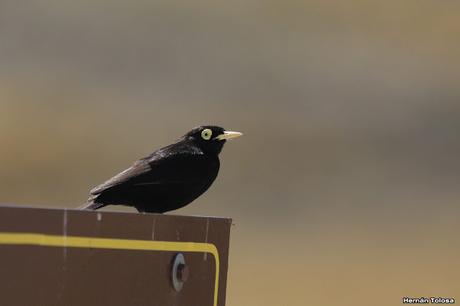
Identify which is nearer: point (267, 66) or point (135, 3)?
point (267, 66)

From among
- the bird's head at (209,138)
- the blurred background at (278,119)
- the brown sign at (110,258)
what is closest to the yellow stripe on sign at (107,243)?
the brown sign at (110,258)

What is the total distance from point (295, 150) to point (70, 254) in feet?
120

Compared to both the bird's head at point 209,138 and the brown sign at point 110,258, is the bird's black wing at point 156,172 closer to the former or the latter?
the bird's head at point 209,138

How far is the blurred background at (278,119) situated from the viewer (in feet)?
93.1

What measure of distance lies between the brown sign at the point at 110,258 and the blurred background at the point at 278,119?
1633 centimetres

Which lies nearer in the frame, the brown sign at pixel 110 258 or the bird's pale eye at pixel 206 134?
the brown sign at pixel 110 258

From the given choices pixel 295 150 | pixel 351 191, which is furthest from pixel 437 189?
pixel 295 150

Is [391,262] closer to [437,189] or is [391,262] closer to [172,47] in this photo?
[437,189]

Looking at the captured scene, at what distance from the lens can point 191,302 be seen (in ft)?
16.1

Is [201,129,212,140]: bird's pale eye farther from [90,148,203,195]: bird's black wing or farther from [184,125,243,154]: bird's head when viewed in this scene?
[90,148,203,195]: bird's black wing

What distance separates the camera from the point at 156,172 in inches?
266

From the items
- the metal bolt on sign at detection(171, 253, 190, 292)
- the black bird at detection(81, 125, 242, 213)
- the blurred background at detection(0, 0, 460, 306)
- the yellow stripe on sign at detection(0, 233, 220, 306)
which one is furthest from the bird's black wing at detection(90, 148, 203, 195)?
the blurred background at detection(0, 0, 460, 306)

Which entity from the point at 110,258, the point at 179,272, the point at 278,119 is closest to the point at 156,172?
the point at 179,272

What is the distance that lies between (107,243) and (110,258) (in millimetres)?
71
